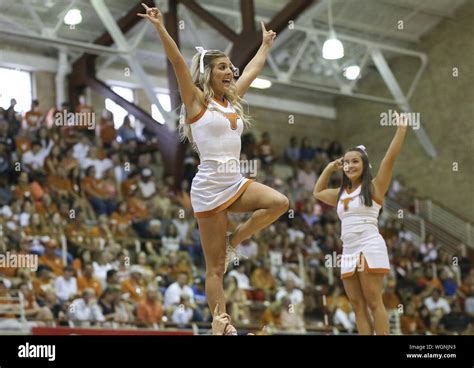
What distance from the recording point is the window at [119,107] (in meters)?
14.4

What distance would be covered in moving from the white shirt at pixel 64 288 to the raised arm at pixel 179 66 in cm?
590

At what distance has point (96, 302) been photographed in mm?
10953

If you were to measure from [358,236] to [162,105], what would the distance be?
8.62 meters

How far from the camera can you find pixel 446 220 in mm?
17844

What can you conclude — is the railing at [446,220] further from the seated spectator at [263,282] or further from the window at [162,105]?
the window at [162,105]

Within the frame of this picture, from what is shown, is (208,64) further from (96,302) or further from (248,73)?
(96,302)

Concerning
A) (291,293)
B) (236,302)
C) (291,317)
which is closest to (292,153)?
(291,293)

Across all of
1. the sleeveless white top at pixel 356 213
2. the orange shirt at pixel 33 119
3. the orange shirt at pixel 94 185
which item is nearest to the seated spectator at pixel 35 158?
the orange shirt at pixel 33 119

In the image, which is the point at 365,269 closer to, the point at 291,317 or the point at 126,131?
the point at 291,317

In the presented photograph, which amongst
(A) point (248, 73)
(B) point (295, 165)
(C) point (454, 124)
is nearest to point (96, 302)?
(A) point (248, 73)

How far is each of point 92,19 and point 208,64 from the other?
8627 millimetres

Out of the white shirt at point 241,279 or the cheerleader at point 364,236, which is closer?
the cheerleader at point 364,236
